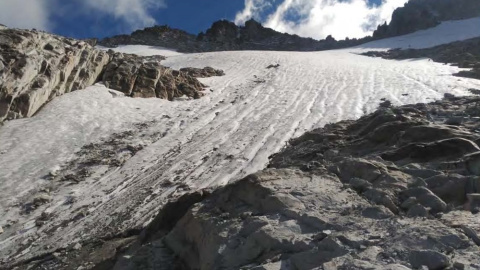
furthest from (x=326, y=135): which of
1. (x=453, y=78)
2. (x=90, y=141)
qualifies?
(x=453, y=78)

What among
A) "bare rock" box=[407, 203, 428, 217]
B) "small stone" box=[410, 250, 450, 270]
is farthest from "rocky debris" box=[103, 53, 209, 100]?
"small stone" box=[410, 250, 450, 270]

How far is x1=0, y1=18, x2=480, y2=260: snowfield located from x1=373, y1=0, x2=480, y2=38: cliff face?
36615 millimetres

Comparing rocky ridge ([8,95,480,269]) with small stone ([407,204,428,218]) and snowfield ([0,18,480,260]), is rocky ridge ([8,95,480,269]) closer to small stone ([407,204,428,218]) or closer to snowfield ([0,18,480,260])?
small stone ([407,204,428,218])

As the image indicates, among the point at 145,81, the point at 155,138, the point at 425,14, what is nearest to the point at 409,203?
the point at 155,138

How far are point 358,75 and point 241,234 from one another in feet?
71.5

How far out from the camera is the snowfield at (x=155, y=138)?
29.2 feet

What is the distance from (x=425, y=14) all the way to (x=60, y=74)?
55.1 metres

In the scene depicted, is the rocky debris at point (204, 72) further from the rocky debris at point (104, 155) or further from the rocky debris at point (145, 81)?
the rocky debris at point (104, 155)

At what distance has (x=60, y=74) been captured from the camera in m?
16.5

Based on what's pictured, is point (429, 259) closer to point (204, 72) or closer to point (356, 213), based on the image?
point (356, 213)

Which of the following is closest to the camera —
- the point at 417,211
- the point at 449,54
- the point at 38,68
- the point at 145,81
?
the point at 417,211

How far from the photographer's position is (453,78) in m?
21.4

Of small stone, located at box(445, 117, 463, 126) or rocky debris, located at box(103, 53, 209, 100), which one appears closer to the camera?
small stone, located at box(445, 117, 463, 126)

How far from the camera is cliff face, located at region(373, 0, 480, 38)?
56.9 meters
